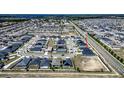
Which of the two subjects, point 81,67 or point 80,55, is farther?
point 80,55
